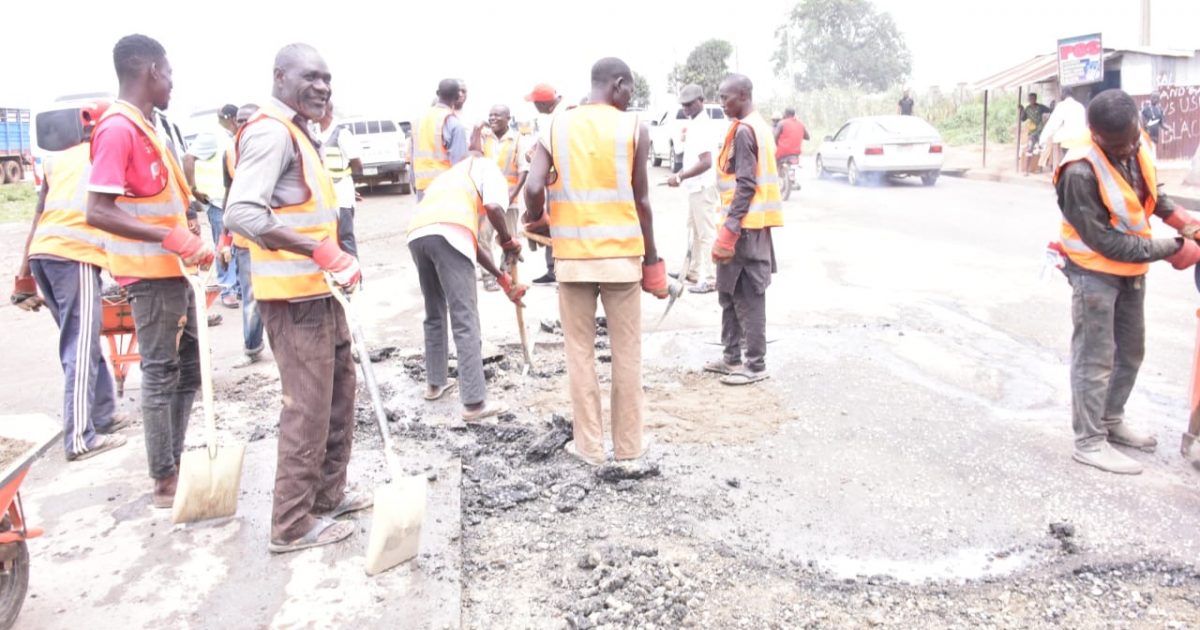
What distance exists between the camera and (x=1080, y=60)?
16922 mm

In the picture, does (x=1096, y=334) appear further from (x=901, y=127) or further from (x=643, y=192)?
(x=901, y=127)

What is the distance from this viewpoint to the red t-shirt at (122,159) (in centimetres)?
340

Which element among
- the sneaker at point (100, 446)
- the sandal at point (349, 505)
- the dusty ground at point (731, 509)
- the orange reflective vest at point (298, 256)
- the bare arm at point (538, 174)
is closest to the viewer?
the dusty ground at point (731, 509)

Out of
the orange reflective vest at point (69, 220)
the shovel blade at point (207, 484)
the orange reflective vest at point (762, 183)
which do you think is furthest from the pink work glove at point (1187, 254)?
the orange reflective vest at point (69, 220)

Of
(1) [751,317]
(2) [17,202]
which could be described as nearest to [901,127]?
(1) [751,317]

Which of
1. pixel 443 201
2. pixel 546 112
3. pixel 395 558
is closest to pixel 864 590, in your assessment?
pixel 395 558

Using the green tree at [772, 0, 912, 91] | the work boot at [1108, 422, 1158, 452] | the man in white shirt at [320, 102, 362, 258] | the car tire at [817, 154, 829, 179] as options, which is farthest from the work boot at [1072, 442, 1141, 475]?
the green tree at [772, 0, 912, 91]

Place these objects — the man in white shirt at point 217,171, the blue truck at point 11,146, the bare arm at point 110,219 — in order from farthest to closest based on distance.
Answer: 1. the blue truck at point 11,146
2. the man in white shirt at point 217,171
3. the bare arm at point 110,219

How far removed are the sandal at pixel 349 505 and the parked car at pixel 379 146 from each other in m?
16.1

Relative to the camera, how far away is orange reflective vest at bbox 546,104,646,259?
4.00m

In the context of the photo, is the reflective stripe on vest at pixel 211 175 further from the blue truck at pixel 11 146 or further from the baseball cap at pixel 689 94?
the blue truck at pixel 11 146

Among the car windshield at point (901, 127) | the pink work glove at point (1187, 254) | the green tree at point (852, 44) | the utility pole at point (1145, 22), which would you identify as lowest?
the pink work glove at point (1187, 254)

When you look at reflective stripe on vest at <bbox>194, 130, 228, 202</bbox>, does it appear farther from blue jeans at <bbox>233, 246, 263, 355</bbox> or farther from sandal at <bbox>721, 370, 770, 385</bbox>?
sandal at <bbox>721, 370, 770, 385</bbox>

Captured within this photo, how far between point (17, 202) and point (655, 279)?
23254 mm
